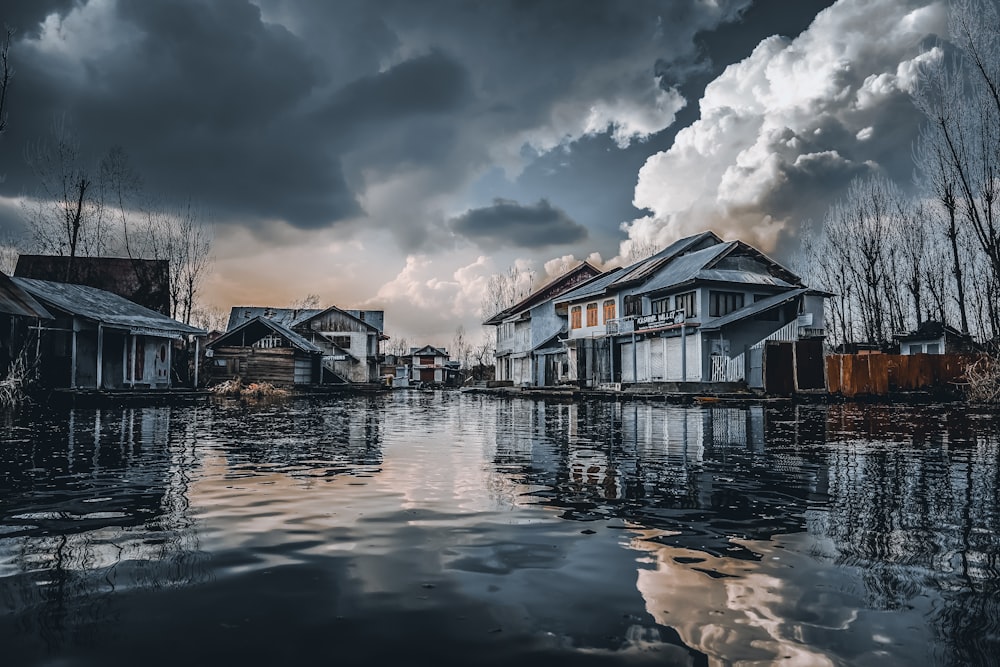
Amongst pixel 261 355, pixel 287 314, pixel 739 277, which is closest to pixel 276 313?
pixel 287 314

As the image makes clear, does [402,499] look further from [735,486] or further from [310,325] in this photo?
[310,325]

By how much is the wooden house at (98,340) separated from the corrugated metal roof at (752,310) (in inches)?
1003

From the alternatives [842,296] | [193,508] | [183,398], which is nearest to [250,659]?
[193,508]

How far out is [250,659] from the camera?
7.94 ft

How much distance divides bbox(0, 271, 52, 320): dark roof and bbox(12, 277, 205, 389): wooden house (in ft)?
2.85

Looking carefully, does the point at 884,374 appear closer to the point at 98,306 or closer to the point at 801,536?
the point at 801,536

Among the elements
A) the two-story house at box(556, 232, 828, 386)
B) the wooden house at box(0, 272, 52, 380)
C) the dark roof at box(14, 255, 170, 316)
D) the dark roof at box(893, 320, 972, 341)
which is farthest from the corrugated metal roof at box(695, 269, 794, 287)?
the dark roof at box(14, 255, 170, 316)

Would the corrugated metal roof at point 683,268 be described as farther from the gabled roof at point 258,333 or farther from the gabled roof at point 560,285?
the gabled roof at point 258,333

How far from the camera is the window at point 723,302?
3500 centimetres

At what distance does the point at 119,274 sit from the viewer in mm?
48000

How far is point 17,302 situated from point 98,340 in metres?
4.88

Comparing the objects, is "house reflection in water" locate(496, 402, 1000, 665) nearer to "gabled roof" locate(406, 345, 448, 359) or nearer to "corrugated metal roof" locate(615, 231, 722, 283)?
"corrugated metal roof" locate(615, 231, 722, 283)

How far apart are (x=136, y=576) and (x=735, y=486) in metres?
5.03

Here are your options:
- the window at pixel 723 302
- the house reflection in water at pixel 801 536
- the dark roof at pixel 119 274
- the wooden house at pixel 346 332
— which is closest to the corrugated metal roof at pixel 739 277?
the window at pixel 723 302
